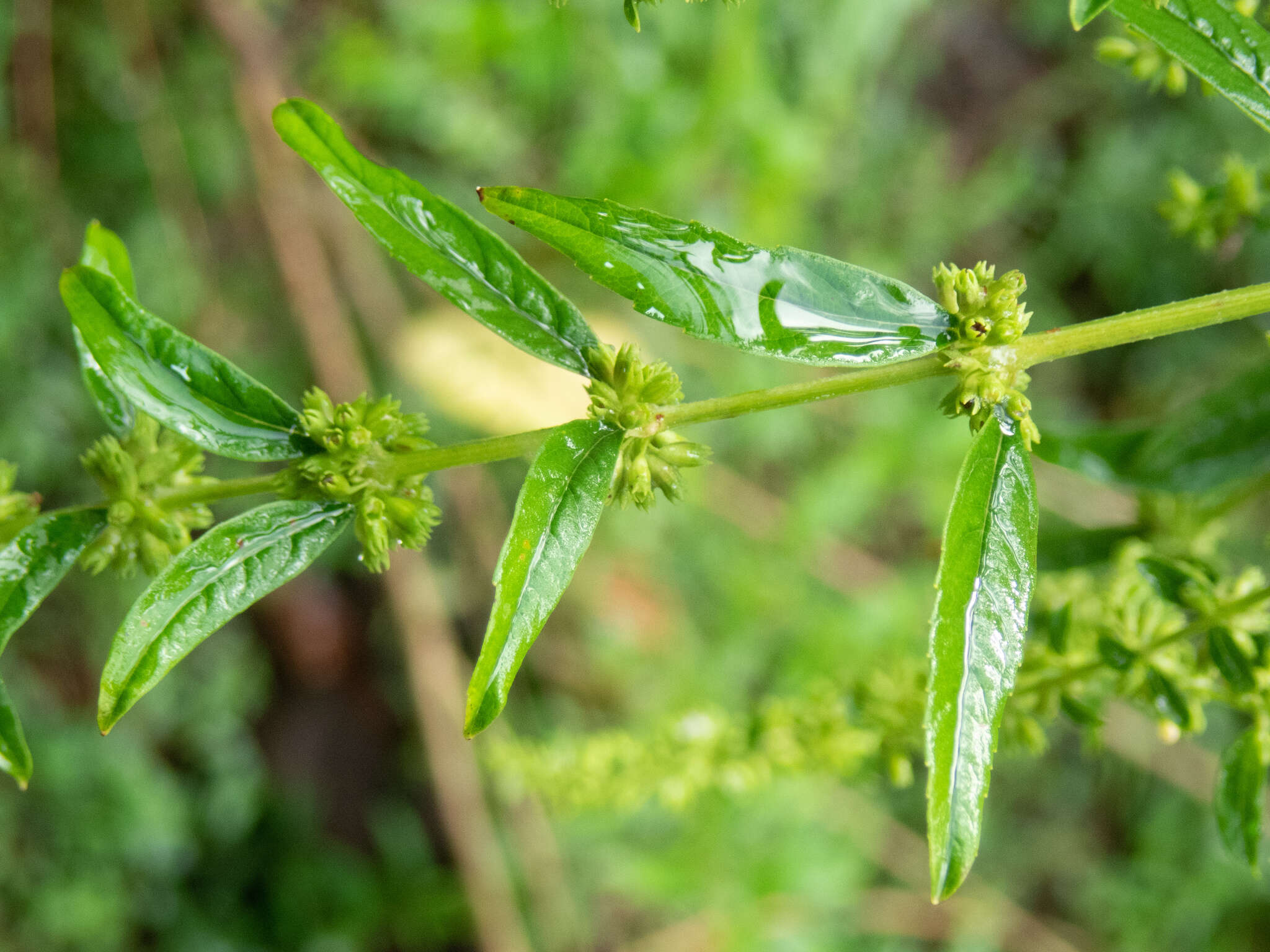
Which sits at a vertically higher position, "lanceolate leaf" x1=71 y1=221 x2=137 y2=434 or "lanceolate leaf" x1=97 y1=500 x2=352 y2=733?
"lanceolate leaf" x1=71 y1=221 x2=137 y2=434

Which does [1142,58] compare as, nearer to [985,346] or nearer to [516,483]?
[985,346]

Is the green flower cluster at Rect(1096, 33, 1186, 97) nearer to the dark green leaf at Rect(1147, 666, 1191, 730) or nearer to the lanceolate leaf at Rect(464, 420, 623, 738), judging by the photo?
the dark green leaf at Rect(1147, 666, 1191, 730)

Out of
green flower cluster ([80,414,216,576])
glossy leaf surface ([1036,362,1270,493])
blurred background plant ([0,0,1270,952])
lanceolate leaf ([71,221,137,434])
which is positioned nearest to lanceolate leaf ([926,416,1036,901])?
glossy leaf surface ([1036,362,1270,493])

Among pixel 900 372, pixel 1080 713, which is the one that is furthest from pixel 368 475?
pixel 1080 713

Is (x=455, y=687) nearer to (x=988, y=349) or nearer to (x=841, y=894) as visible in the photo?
(x=841, y=894)

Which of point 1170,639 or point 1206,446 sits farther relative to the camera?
point 1206,446

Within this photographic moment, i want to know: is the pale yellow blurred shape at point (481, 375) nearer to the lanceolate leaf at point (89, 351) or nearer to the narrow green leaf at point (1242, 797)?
the lanceolate leaf at point (89, 351)
